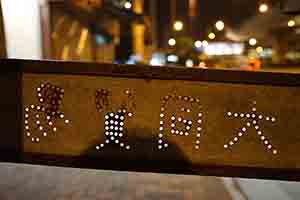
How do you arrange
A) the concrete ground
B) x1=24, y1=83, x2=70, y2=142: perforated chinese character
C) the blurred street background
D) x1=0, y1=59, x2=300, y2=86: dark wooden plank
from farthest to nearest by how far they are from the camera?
the blurred street background → the concrete ground → x1=24, y1=83, x2=70, y2=142: perforated chinese character → x1=0, y1=59, x2=300, y2=86: dark wooden plank

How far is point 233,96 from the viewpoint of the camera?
1662 mm

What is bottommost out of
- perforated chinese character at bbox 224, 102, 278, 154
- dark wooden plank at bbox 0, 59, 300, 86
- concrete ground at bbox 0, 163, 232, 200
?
concrete ground at bbox 0, 163, 232, 200

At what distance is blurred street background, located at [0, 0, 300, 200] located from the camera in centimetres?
271

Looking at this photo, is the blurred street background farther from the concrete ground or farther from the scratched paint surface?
the scratched paint surface

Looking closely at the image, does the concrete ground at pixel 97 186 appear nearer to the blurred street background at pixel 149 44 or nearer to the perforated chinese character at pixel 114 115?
the blurred street background at pixel 149 44

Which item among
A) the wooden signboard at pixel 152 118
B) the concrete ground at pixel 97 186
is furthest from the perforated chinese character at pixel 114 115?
the concrete ground at pixel 97 186

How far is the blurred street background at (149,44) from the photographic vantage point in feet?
8.89

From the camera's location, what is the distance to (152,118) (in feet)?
5.63

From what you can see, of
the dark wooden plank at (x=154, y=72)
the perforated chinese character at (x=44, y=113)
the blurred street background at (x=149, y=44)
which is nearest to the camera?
the dark wooden plank at (x=154, y=72)

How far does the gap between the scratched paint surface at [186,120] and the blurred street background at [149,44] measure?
178 mm

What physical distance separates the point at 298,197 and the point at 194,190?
707mm

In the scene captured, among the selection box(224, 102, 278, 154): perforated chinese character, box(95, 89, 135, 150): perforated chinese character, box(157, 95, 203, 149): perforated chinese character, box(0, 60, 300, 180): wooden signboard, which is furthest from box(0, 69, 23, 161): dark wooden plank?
box(224, 102, 278, 154): perforated chinese character

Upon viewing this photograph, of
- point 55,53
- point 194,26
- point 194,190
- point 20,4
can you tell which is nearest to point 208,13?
point 194,26

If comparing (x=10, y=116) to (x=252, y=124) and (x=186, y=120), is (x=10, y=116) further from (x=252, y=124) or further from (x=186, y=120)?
(x=252, y=124)
